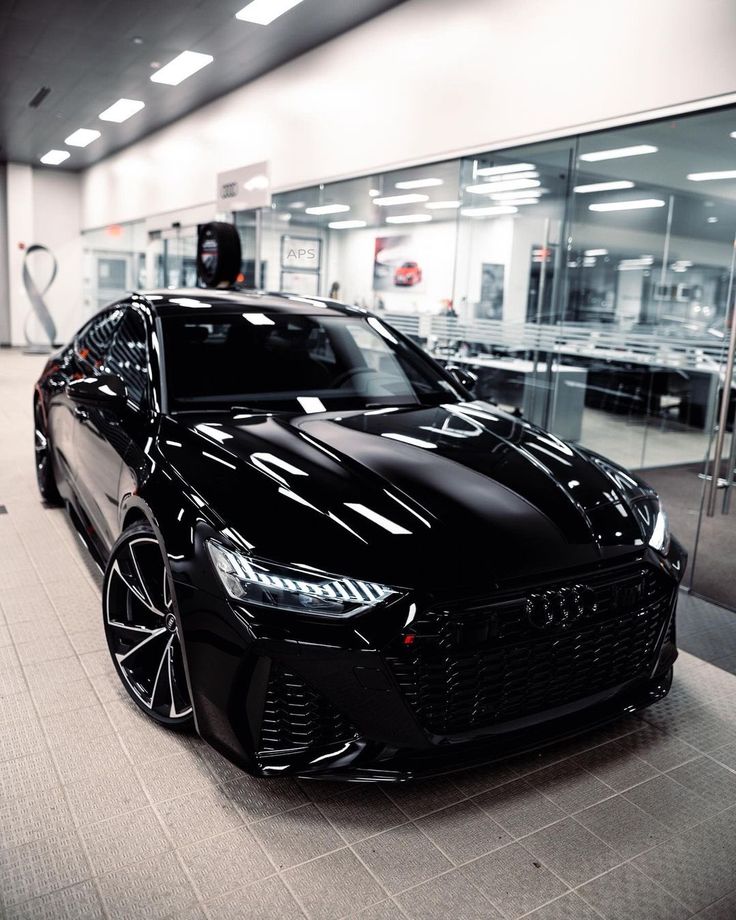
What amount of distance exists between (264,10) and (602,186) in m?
3.69

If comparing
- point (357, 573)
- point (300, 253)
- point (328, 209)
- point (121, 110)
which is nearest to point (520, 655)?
point (357, 573)

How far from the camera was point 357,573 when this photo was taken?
168 centimetres

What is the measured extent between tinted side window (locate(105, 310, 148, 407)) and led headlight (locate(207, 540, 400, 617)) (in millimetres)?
1034

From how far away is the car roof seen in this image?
2793 millimetres

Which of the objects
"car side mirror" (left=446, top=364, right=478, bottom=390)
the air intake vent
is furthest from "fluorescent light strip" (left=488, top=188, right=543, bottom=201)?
the air intake vent

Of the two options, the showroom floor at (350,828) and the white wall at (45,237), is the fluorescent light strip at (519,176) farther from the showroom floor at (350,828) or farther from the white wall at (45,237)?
the white wall at (45,237)

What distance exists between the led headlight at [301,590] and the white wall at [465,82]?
137 inches

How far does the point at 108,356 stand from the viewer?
123 inches

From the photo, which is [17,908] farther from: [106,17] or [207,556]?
[106,17]

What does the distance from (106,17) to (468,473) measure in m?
6.61

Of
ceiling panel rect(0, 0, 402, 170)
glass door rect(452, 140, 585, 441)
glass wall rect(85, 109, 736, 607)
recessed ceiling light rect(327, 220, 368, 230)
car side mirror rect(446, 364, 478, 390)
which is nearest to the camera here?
car side mirror rect(446, 364, 478, 390)

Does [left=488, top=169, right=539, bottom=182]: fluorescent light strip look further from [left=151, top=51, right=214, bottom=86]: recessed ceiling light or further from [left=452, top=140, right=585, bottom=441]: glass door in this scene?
[left=151, top=51, right=214, bottom=86]: recessed ceiling light

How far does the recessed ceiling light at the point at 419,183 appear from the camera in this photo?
595cm

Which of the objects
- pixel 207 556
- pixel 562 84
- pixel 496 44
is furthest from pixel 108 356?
pixel 496 44
